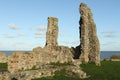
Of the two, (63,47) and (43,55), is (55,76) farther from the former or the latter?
(63,47)

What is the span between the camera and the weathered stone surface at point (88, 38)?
43656mm

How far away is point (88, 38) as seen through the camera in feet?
147

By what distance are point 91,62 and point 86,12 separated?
315 inches

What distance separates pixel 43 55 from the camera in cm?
4053

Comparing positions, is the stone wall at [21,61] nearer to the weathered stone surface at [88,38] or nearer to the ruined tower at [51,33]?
the ruined tower at [51,33]

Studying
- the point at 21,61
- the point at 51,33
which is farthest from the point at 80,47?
the point at 21,61

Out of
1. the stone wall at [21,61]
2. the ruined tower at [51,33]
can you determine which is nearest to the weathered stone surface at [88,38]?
the ruined tower at [51,33]

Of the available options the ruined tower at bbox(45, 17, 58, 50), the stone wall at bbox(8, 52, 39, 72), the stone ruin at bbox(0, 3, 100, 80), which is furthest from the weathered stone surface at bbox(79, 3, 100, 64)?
the stone wall at bbox(8, 52, 39, 72)

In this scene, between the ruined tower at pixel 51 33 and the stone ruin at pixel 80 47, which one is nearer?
the stone ruin at pixel 80 47

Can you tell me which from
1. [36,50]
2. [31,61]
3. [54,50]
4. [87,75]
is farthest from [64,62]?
[87,75]

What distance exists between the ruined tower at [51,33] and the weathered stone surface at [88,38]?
422cm

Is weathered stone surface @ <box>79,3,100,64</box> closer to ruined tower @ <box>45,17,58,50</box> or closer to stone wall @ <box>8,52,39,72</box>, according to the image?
ruined tower @ <box>45,17,58,50</box>

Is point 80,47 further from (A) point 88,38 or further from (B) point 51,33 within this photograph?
(B) point 51,33

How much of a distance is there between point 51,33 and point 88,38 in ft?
19.8
